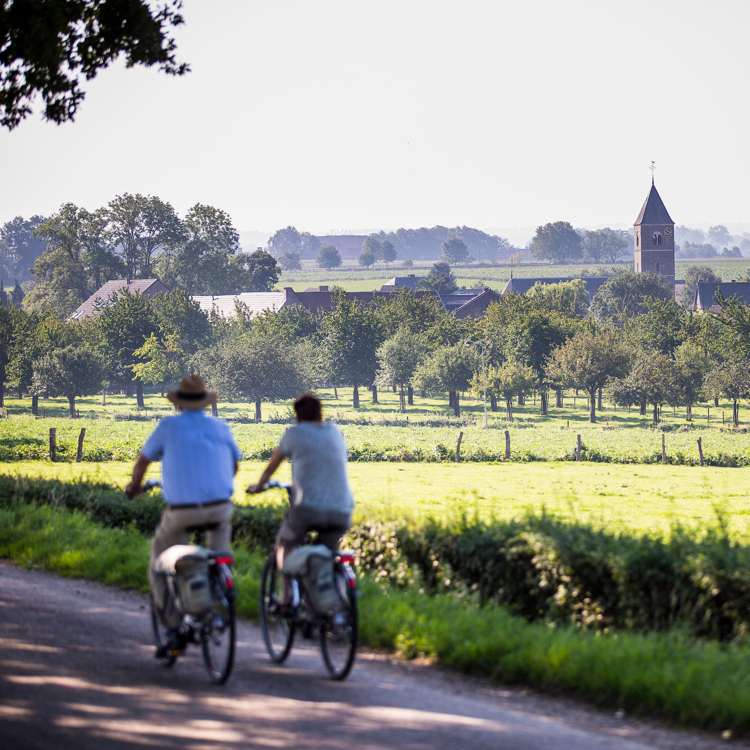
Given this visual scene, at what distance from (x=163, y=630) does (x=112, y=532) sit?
4381 mm

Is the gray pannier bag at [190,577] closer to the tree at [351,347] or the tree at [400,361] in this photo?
the tree at [400,361]

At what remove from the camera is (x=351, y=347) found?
78.5 m

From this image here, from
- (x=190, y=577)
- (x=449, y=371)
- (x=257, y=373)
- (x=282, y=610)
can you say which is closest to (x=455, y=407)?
(x=449, y=371)

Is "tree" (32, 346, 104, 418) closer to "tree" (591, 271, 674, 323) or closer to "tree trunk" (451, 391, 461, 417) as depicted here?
"tree trunk" (451, 391, 461, 417)

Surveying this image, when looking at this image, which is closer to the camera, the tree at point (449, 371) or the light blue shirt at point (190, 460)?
the light blue shirt at point (190, 460)

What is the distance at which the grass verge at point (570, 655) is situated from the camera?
16.7 ft

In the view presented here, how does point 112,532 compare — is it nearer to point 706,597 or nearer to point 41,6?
point 706,597

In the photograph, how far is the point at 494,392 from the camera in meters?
70.7

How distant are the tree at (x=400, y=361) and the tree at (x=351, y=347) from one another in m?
2.29

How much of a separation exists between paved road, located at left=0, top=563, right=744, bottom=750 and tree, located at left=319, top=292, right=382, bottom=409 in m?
70.7

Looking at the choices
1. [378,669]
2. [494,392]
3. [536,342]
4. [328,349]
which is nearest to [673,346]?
[536,342]

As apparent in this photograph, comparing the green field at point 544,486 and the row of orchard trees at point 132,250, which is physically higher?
the row of orchard trees at point 132,250

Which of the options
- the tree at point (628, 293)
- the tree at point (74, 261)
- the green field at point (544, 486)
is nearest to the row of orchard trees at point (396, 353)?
the tree at point (74, 261)

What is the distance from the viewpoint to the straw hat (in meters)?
6.09
